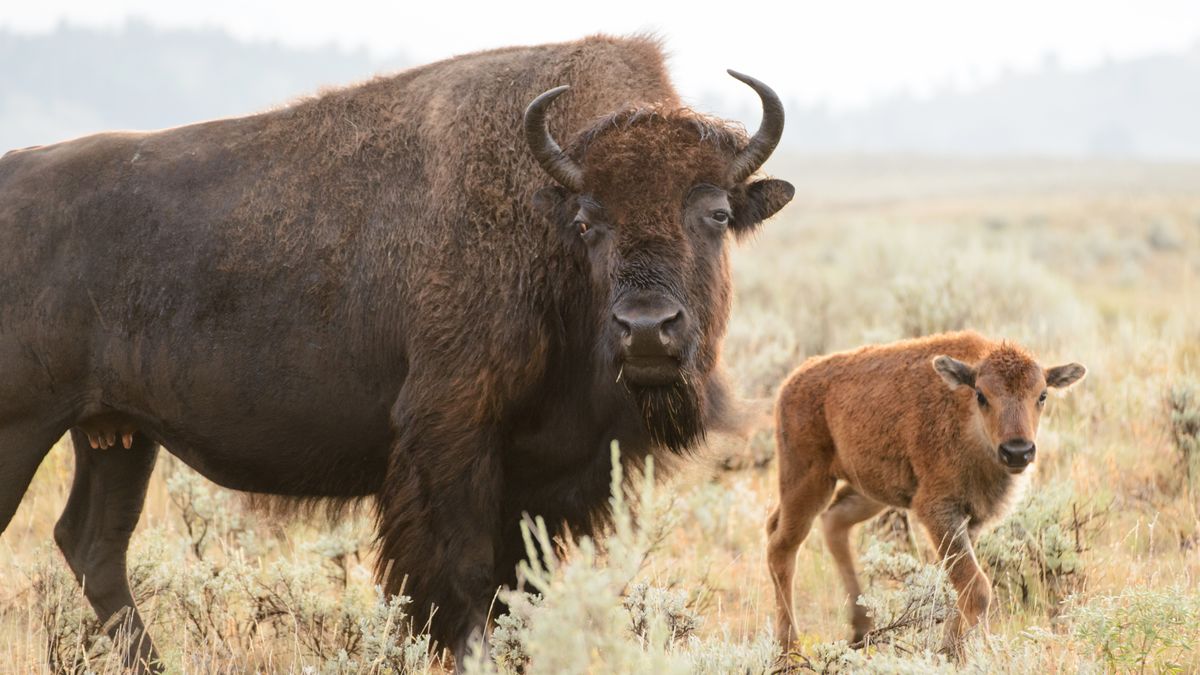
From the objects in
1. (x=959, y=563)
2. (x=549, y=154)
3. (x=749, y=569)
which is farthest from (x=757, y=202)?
(x=749, y=569)

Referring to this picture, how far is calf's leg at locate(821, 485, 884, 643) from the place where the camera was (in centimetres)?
606

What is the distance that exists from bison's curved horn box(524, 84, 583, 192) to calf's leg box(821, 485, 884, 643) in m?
2.35

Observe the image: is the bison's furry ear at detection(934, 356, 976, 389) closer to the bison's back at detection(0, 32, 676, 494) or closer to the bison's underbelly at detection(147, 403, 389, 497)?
the bison's back at detection(0, 32, 676, 494)

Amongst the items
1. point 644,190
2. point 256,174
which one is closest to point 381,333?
point 256,174

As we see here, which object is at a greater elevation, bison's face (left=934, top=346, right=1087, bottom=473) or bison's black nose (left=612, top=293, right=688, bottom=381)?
bison's black nose (left=612, top=293, right=688, bottom=381)

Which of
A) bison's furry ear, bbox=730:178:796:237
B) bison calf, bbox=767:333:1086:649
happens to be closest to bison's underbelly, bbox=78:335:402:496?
bison's furry ear, bbox=730:178:796:237

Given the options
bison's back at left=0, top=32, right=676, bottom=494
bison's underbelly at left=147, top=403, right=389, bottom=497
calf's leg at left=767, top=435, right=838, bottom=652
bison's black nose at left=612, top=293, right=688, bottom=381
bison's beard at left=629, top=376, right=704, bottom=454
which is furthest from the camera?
calf's leg at left=767, top=435, right=838, bottom=652

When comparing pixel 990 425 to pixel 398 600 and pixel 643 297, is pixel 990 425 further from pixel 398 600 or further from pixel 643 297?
pixel 398 600

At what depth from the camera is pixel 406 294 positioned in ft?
16.5

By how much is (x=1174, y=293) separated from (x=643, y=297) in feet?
50.2

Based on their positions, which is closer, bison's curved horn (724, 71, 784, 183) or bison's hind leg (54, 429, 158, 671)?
bison's curved horn (724, 71, 784, 183)

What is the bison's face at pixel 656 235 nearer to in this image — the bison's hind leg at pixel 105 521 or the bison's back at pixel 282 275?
the bison's back at pixel 282 275

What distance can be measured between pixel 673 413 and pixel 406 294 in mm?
1212

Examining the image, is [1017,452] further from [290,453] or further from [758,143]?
[290,453]
